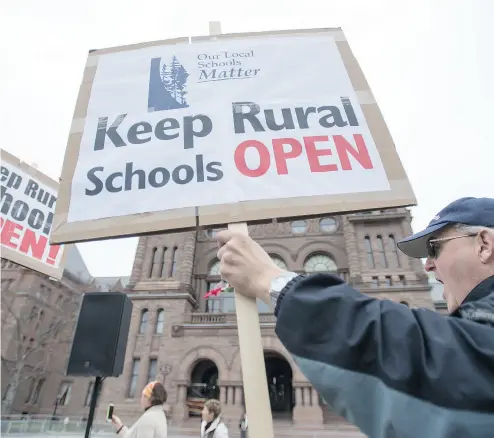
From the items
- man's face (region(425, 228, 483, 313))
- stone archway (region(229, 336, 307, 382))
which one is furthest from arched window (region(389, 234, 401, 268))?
man's face (region(425, 228, 483, 313))

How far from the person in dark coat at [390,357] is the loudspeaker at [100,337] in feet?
14.4

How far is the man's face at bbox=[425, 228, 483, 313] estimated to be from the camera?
3.50 feet

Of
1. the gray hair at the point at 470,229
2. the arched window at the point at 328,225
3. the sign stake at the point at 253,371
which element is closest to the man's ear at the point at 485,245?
the gray hair at the point at 470,229

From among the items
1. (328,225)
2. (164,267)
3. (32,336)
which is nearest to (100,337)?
(164,267)

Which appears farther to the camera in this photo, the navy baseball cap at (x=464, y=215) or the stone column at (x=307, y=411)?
the stone column at (x=307, y=411)

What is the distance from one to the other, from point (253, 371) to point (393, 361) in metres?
0.58

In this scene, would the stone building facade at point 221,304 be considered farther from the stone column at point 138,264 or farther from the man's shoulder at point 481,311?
the man's shoulder at point 481,311

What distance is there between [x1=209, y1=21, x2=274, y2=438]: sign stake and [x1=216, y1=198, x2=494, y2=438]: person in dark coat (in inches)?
13.3

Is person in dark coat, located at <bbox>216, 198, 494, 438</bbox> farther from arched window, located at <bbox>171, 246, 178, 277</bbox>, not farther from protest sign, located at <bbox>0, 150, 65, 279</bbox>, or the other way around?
arched window, located at <bbox>171, 246, 178, 277</bbox>

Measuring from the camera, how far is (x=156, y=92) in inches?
73.4

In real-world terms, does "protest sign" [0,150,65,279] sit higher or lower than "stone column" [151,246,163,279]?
lower

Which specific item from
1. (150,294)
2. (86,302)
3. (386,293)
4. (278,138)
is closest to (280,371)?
(386,293)

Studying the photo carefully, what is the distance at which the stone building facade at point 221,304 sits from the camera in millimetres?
17641

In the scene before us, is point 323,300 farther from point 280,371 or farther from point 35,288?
point 35,288
